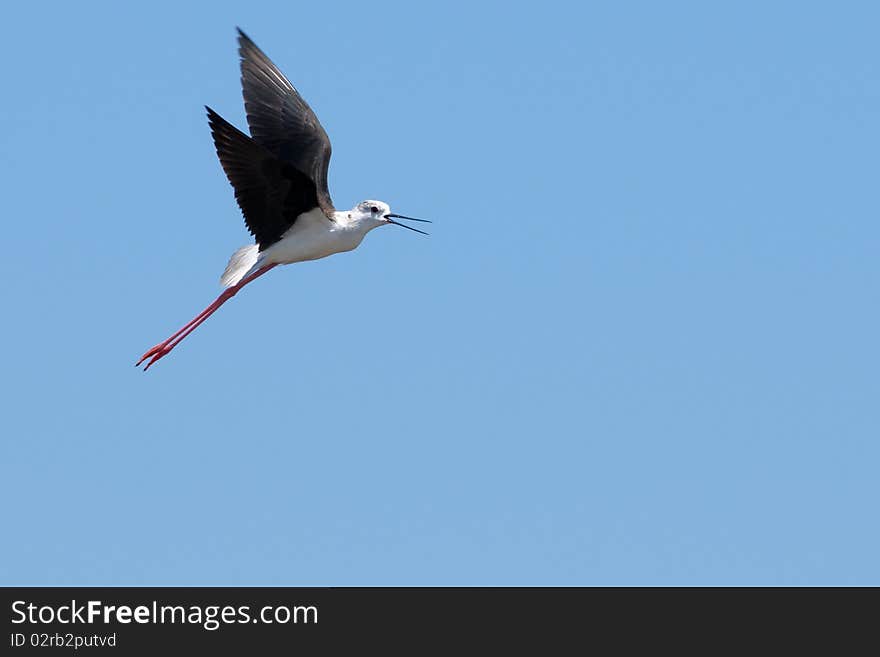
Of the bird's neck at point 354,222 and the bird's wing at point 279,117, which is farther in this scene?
the bird's wing at point 279,117

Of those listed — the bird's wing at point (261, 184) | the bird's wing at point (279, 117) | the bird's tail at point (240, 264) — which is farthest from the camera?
the bird's wing at point (279, 117)

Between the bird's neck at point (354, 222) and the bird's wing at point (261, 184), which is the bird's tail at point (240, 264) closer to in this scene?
the bird's wing at point (261, 184)

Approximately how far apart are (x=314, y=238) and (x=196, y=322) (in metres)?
2.01

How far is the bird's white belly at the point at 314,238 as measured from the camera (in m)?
21.4

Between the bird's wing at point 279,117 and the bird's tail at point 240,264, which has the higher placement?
the bird's wing at point 279,117

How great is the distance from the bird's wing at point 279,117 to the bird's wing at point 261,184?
105 centimetres

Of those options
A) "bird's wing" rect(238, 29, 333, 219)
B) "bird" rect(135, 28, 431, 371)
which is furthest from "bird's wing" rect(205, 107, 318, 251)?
"bird's wing" rect(238, 29, 333, 219)

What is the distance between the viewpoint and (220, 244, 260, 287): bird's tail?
72.2 ft

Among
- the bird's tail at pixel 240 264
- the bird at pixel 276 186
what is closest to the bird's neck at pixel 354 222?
the bird at pixel 276 186

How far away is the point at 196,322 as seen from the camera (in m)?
22.5
